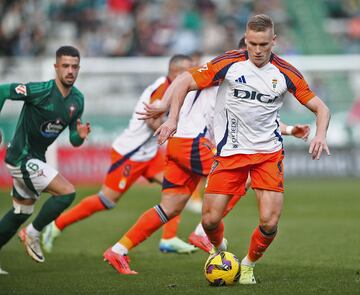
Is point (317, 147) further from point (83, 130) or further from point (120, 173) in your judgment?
point (120, 173)

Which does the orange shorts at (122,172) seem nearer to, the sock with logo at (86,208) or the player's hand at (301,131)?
the sock with logo at (86,208)

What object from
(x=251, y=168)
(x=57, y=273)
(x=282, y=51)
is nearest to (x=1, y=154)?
(x=282, y=51)

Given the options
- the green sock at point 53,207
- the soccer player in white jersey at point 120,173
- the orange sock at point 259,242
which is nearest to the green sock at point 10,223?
the green sock at point 53,207

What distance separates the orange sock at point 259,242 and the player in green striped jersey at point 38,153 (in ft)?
7.71

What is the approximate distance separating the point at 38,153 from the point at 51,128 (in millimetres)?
332

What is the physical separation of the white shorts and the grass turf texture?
2.97 ft

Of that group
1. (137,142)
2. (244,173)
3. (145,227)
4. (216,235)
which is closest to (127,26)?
(137,142)

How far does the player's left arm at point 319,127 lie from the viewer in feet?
24.8

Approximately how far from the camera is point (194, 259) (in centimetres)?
1059

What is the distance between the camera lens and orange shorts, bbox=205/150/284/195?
8.22m

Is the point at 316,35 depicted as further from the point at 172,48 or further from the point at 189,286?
the point at 189,286

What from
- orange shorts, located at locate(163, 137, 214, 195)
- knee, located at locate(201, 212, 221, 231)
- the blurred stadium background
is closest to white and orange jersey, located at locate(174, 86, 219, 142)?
orange shorts, located at locate(163, 137, 214, 195)

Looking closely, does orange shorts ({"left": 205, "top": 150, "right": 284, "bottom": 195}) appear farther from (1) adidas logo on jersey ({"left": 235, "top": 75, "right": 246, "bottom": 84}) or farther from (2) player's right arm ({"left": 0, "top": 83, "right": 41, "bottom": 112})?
(2) player's right arm ({"left": 0, "top": 83, "right": 41, "bottom": 112})

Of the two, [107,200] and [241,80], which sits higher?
[241,80]
